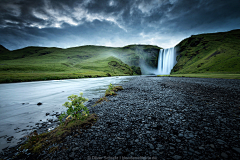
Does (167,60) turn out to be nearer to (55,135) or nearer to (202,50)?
(202,50)

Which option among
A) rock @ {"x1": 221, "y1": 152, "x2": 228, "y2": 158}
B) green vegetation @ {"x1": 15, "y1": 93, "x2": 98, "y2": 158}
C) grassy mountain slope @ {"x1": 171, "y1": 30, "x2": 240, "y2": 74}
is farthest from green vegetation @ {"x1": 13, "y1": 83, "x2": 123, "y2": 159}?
grassy mountain slope @ {"x1": 171, "y1": 30, "x2": 240, "y2": 74}

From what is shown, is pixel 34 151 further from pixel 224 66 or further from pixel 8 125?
pixel 224 66

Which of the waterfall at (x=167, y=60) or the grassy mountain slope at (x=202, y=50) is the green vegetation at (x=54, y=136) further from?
the waterfall at (x=167, y=60)

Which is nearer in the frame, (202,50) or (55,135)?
(55,135)

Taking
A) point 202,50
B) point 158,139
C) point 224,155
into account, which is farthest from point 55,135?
point 202,50

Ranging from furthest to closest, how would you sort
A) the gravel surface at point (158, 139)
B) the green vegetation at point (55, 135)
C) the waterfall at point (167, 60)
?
the waterfall at point (167, 60) → the green vegetation at point (55, 135) → the gravel surface at point (158, 139)

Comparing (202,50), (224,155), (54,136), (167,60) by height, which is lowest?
(54,136)

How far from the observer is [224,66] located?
7875 centimetres

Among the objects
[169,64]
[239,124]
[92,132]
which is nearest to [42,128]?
[92,132]

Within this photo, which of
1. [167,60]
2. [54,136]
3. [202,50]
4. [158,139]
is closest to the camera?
[158,139]

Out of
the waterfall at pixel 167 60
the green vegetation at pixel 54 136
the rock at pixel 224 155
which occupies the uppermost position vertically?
the waterfall at pixel 167 60

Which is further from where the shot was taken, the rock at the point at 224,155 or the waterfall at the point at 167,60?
the waterfall at the point at 167,60

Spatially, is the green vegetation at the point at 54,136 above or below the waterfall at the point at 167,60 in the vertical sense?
below

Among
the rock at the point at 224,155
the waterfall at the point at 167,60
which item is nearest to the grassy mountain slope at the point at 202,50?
the waterfall at the point at 167,60
